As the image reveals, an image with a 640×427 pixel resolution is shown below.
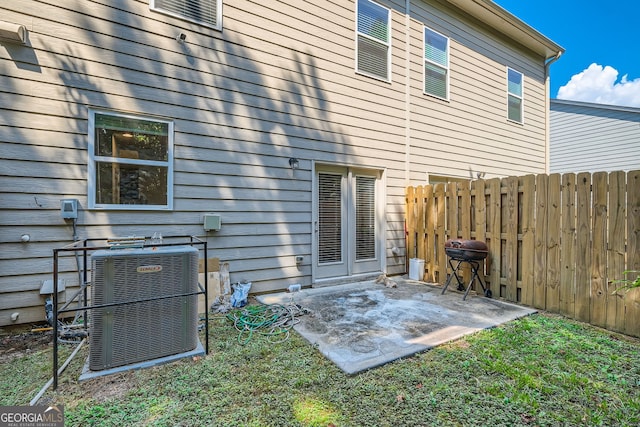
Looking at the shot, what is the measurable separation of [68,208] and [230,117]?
86.8 inches

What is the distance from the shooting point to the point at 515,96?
784cm

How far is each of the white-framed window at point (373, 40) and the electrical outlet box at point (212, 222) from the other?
3636 millimetres

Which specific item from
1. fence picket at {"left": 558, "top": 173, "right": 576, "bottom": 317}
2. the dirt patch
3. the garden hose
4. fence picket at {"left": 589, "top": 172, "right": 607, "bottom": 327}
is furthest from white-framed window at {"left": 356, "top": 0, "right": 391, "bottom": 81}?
the dirt patch

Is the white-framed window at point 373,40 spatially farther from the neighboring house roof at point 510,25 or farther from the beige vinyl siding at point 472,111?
the neighboring house roof at point 510,25

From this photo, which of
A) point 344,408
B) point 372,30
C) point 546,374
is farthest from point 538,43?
point 344,408

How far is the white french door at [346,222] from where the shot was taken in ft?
16.4

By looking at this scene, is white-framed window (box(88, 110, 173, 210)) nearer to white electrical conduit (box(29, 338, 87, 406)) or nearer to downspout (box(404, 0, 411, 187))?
white electrical conduit (box(29, 338, 87, 406))

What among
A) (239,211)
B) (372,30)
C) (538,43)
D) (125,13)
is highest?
(538,43)

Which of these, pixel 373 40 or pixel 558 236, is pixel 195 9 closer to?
pixel 373 40

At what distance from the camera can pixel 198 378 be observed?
7.32ft

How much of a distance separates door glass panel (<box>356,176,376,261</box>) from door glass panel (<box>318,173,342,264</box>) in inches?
15.6

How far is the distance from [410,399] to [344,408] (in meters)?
0.46

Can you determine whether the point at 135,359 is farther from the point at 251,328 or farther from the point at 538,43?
the point at 538,43

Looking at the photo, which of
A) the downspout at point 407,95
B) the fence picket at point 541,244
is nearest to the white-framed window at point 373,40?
the downspout at point 407,95
